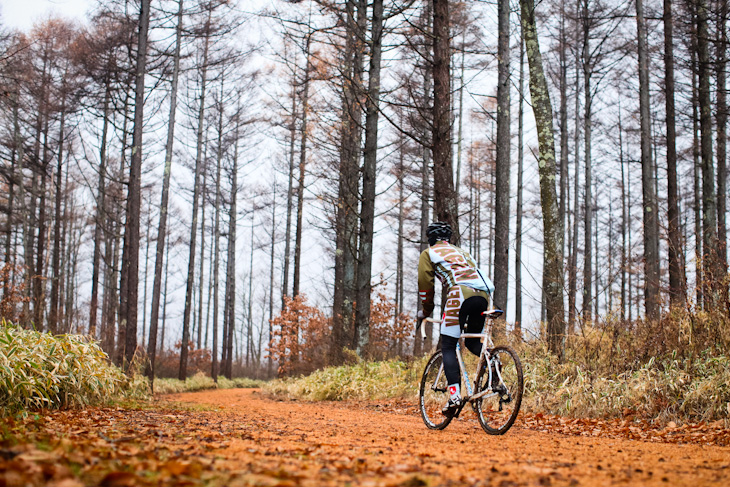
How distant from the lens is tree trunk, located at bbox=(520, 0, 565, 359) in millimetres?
8391

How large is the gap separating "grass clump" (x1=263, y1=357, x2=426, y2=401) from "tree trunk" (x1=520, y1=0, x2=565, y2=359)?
2.75 meters

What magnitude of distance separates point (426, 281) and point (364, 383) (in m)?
6.01

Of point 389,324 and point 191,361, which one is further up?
point 389,324

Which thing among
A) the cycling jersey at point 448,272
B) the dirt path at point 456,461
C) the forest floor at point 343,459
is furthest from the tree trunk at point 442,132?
the dirt path at point 456,461

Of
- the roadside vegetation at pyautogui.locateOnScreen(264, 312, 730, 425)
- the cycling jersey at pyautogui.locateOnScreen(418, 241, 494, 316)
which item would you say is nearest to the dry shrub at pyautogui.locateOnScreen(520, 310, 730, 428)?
the roadside vegetation at pyautogui.locateOnScreen(264, 312, 730, 425)

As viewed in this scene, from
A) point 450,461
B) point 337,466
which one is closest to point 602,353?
point 450,461

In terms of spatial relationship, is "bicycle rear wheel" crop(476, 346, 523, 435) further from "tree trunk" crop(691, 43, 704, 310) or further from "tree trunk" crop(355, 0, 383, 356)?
"tree trunk" crop(355, 0, 383, 356)

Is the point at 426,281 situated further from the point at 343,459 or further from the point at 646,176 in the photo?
the point at 646,176

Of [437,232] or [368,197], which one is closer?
[437,232]

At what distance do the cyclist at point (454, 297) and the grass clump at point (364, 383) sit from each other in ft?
14.2

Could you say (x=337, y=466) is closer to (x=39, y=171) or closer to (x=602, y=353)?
(x=602, y=353)

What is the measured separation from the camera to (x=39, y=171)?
20281 mm

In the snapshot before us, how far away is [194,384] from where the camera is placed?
2023cm

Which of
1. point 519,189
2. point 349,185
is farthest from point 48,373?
point 519,189
